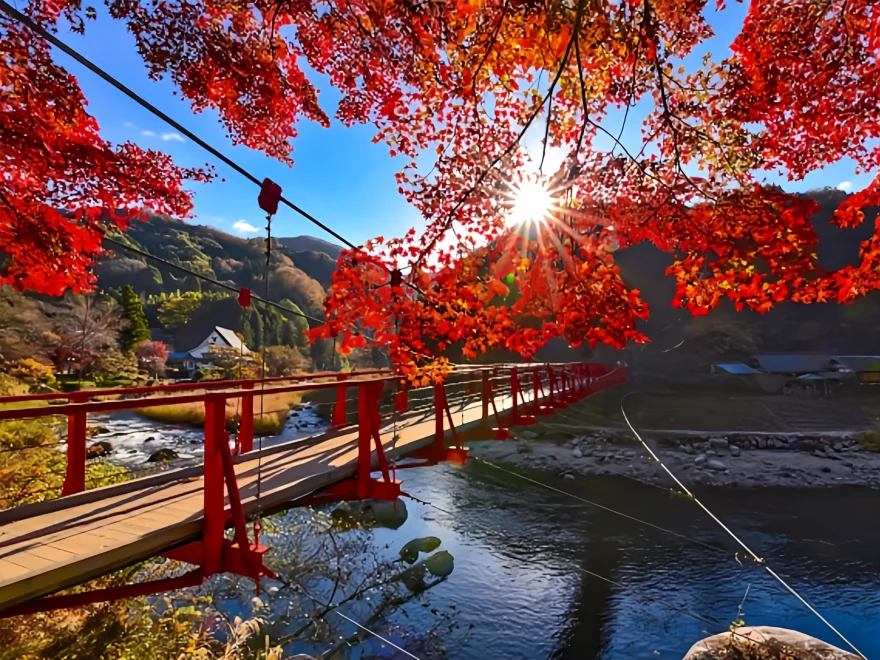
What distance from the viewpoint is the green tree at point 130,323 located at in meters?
29.3

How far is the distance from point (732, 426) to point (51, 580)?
26.9 metres

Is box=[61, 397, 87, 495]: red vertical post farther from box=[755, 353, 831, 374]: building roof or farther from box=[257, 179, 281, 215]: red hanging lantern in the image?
box=[755, 353, 831, 374]: building roof

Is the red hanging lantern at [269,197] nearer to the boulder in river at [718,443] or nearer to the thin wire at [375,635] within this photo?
the thin wire at [375,635]

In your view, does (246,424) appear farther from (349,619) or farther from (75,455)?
(349,619)

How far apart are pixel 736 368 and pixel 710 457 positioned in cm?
2222

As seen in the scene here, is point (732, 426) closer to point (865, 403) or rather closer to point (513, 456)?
point (865, 403)

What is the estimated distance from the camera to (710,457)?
18.1m

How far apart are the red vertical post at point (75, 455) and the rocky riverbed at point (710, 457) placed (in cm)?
1436

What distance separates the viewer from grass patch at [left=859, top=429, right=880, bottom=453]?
1870 centimetres

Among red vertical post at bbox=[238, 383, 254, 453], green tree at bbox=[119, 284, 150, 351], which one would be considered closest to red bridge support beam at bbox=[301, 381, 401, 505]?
red vertical post at bbox=[238, 383, 254, 453]

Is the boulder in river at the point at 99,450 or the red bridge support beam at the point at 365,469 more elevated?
the red bridge support beam at the point at 365,469

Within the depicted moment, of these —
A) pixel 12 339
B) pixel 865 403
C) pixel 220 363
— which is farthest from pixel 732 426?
pixel 220 363

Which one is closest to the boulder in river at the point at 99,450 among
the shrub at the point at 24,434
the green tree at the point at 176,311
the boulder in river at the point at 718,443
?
the shrub at the point at 24,434

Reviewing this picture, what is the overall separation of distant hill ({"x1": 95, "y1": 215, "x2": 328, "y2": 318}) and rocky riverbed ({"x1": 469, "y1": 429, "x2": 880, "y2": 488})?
154 ft
